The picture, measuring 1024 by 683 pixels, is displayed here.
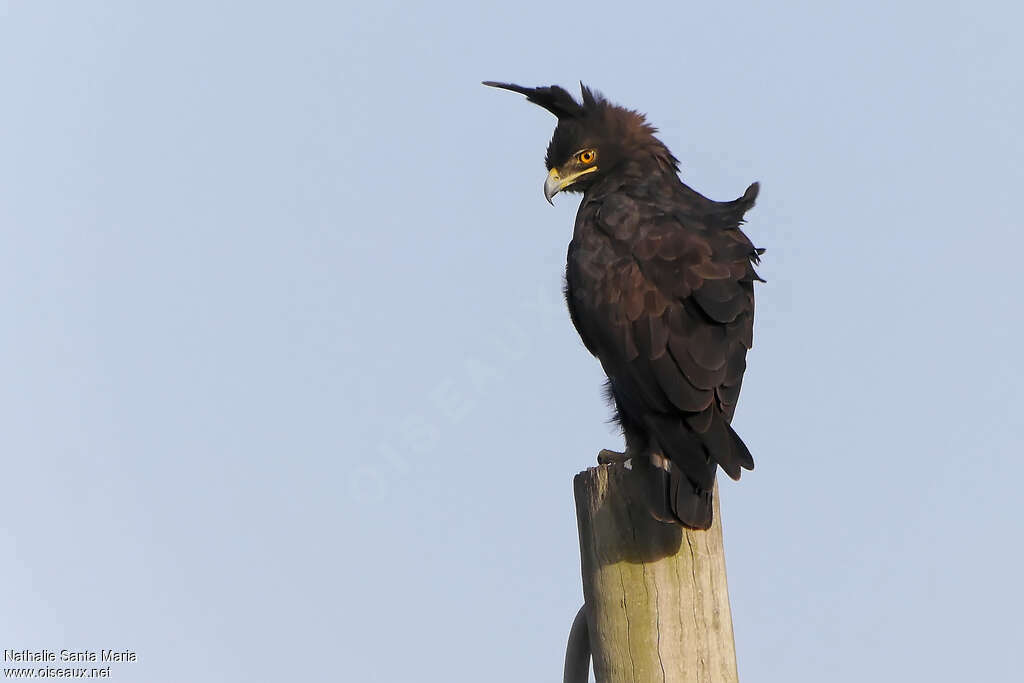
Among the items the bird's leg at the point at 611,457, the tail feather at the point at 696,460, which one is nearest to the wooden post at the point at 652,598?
the tail feather at the point at 696,460

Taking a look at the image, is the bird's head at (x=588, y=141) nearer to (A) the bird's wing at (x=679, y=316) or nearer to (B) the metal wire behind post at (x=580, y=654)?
(A) the bird's wing at (x=679, y=316)

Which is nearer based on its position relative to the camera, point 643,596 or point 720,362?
point 643,596

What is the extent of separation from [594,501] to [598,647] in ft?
1.75

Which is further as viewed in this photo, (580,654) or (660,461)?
(660,461)

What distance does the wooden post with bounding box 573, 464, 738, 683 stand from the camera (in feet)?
12.6

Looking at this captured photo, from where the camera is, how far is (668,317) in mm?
5305

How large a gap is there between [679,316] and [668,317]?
51 mm

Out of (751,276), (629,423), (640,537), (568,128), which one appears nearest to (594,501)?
(640,537)

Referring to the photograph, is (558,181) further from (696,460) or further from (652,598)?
(652,598)

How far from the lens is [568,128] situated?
291 inches

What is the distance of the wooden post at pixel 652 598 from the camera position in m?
3.84

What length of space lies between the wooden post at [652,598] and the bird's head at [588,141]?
11.1 ft

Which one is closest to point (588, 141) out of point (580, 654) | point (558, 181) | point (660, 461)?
point (558, 181)

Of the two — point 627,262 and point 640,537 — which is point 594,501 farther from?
point 627,262
